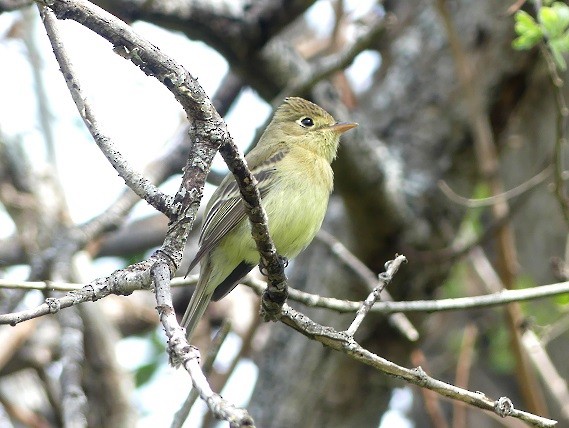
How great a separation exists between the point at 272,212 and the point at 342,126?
2.57ft

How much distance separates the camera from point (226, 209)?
477 cm

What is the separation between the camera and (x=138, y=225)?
7.61m

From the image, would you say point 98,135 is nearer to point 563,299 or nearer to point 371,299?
point 371,299

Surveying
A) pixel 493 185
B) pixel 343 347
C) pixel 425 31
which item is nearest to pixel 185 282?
pixel 343 347

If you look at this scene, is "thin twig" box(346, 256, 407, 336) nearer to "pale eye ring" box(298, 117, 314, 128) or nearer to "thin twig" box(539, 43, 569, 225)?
"thin twig" box(539, 43, 569, 225)

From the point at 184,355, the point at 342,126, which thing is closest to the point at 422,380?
the point at 184,355

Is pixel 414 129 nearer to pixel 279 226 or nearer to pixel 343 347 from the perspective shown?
pixel 279 226

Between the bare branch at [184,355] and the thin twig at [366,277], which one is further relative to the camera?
the thin twig at [366,277]

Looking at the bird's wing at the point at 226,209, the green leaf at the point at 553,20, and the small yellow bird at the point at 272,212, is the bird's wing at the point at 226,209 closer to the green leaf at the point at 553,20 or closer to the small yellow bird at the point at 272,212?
the small yellow bird at the point at 272,212

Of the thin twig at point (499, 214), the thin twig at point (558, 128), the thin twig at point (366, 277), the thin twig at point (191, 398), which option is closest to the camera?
the thin twig at point (191, 398)

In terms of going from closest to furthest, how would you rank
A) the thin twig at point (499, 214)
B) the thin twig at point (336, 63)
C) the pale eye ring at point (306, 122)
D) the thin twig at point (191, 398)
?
the thin twig at point (191, 398) → the thin twig at point (336, 63) → the thin twig at point (499, 214) → the pale eye ring at point (306, 122)

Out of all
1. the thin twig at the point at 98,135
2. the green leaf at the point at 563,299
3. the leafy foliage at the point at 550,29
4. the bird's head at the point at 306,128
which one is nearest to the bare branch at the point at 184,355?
the thin twig at the point at 98,135

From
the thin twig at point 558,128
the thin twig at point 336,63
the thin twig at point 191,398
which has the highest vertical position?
the thin twig at point 336,63

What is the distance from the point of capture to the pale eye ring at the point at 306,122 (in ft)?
18.4
